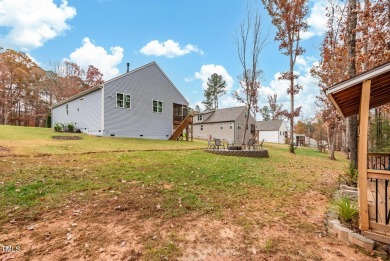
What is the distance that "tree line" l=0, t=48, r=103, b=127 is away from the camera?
3369 cm

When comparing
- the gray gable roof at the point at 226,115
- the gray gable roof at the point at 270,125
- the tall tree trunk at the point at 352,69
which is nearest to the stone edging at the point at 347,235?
the tall tree trunk at the point at 352,69

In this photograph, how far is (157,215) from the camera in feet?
13.5

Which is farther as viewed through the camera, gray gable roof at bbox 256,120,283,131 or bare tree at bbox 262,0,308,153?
gray gable roof at bbox 256,120,283,131

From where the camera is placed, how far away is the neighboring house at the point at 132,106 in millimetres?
17891

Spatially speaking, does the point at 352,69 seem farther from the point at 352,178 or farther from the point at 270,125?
the point at 270,125

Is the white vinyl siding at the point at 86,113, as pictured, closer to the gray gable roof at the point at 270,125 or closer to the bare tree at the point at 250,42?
the bare tree at the point at 250,42

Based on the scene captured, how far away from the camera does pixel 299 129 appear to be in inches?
2446

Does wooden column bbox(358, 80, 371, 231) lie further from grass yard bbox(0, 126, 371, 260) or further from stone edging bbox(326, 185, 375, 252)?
grass yard bbox(0, 126, 371, 260)

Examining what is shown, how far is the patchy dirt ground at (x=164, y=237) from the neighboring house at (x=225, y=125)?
28938mm

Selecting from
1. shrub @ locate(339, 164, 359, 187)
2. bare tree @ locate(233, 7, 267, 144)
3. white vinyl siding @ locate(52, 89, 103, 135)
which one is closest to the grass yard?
shrub @ locate(339, 164, 359, 187)

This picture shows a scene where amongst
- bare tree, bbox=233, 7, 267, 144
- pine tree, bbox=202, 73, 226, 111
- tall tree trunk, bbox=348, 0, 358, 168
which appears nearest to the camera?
tall tree trunk, bbox=348, 0, 358, 168

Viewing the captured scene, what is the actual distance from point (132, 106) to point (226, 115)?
19608mm

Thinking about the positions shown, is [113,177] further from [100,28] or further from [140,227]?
[100,28]

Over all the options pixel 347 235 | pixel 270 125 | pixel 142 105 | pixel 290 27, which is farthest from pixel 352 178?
pixel 270 125
